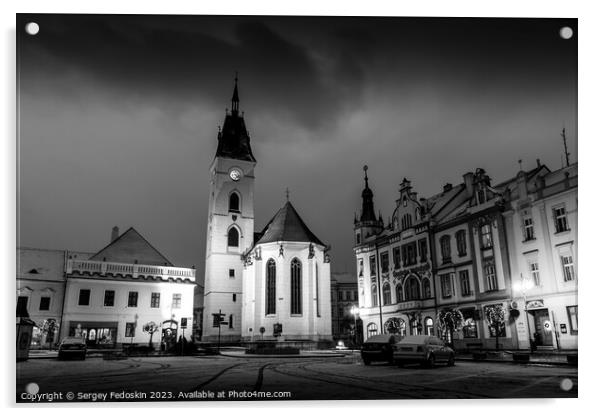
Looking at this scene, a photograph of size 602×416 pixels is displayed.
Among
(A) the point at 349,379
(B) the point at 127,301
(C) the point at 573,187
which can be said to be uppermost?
(C) the point at 573,187

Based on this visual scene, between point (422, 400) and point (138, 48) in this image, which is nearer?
point (422, 400)

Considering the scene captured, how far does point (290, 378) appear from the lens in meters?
8.27

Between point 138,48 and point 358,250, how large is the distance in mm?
17916

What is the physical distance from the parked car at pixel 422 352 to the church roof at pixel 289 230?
20.0m

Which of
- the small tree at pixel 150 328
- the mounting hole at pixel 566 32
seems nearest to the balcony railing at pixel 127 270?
the small tree at pixel 150 328

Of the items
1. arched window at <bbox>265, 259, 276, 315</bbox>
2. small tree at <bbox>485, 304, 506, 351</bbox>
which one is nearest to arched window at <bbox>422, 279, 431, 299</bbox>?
small tree at <bbox>485, 304, 506, 351</bbox>

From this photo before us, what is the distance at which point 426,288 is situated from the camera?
18812 millimetres

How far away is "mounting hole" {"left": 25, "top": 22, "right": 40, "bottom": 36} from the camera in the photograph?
7.28 m

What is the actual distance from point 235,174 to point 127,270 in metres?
17.9

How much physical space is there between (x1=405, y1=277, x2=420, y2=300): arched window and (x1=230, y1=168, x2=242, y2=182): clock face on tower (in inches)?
816

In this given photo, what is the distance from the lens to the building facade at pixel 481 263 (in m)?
10.3

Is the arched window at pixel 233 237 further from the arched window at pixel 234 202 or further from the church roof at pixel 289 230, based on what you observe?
the church roof at pixel 289 230

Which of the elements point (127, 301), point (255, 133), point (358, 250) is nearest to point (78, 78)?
point (255, 133)
